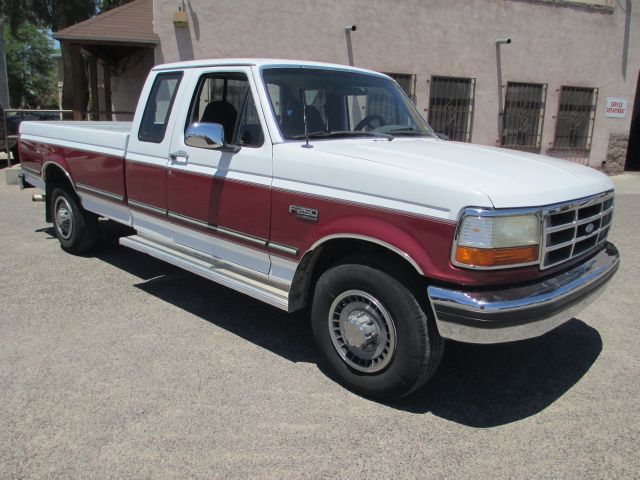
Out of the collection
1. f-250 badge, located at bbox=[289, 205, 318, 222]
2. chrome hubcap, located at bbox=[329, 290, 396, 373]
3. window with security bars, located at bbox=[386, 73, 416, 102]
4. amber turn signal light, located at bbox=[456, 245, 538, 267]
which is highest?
window with security bars, located at bbox=[386, 73, 416, 102]

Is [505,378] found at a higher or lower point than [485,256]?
lower

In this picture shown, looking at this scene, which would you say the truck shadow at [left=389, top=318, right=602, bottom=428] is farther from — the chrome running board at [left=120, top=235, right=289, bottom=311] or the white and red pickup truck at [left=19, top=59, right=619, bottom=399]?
the chrome running board at [left=120, top=235, right=289, bottom=311]

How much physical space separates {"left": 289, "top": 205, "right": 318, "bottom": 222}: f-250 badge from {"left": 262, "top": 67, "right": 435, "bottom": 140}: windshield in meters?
0.54

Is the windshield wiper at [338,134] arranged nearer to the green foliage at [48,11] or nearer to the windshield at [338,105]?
the windshield at [338,105]

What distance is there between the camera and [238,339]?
433 centimetres

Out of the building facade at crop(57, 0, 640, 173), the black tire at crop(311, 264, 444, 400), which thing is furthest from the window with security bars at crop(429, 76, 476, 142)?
the black tire at crop(311, 264, 444, 400)

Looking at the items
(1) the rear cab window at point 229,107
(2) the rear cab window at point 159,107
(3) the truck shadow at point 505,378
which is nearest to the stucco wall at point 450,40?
(2) the rear cab window at point 159,107

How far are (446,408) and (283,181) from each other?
5.86 ft

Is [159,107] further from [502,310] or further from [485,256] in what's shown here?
[502,310]

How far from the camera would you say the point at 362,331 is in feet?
11.1

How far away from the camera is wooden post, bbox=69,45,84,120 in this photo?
11602 mm

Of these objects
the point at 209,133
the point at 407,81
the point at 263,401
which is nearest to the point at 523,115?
the point at 407,81

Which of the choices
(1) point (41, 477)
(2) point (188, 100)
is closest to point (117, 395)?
(1) point (41, 477)

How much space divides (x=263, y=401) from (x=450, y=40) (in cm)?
1186
